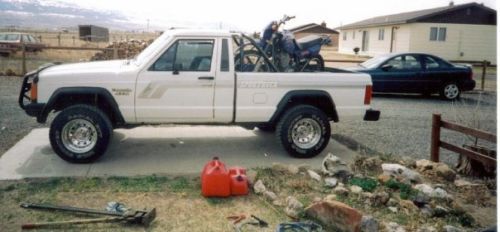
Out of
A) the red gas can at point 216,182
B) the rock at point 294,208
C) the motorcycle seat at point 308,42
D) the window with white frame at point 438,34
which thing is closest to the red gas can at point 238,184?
the red gas can at point 216,182

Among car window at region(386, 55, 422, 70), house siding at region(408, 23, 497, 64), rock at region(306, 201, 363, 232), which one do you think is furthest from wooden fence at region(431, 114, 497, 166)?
house siding at region(408, 23, 497, 64)

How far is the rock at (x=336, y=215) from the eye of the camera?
438 centimetres

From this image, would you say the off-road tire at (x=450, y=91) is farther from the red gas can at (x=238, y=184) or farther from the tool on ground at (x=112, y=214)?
the tool on ground at (x=112, y=214)

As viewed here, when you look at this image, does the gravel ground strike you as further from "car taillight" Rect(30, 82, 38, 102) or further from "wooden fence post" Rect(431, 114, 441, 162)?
"car taillight" Rect(30, 82, 38, 102)

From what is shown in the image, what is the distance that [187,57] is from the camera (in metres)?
6.64

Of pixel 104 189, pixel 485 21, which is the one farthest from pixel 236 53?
pixel 485 21

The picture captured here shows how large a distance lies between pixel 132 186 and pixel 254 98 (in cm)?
223

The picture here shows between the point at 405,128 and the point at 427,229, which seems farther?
the point at 405,128

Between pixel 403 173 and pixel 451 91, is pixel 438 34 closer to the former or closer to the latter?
pixel 451 91

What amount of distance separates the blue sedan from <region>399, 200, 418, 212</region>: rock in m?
8.88

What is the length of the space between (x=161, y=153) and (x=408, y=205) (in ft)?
12.3

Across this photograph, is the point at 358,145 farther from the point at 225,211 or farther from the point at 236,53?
the point at 225,211

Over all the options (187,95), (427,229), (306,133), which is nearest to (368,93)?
(306,133)

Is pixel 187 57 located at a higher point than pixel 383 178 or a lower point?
higher
